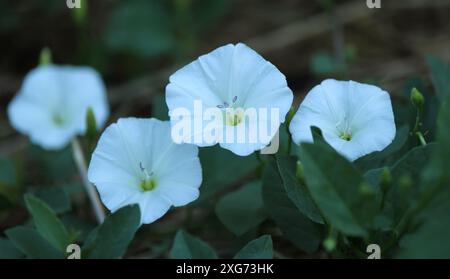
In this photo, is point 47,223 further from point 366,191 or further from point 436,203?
point 436,203

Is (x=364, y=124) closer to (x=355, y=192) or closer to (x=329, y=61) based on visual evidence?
(x=355, y=192)

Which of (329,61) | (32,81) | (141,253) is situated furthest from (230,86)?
(32,81)

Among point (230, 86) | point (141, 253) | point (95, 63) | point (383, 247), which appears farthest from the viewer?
point (95, 63)

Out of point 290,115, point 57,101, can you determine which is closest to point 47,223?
point 290,115

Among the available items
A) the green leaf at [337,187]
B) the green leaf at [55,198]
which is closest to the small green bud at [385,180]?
the green leaf at [337,187]

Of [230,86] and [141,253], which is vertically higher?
[230,86]

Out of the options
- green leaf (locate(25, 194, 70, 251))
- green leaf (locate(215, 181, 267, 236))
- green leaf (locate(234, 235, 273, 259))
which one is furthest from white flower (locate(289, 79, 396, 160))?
green leaf (locate(25, 194, 70, 251))
